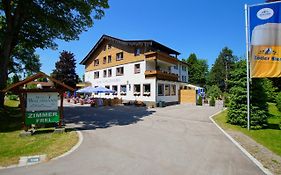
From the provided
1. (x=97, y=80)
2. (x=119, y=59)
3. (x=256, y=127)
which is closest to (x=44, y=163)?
(x=256, y=127)

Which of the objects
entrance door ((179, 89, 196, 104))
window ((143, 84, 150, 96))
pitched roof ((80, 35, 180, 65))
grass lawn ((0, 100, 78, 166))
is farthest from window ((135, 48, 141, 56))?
grass lawn ((0, 100, 78, 166))

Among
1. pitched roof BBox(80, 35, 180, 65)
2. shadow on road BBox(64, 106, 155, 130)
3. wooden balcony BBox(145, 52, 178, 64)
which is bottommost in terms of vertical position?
shadow on road BBox(64, 106, 155, 130)

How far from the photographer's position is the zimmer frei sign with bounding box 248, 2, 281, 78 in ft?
40.8

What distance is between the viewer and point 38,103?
11.8m

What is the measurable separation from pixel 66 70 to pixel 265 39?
164ft

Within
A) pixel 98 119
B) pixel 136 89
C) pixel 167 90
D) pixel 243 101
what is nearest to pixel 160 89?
pixel 167 90

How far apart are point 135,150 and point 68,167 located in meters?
2.69

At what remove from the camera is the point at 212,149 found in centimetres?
853

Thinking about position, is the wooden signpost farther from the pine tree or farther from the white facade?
the pine tree

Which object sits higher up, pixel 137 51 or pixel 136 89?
pixel 137 51

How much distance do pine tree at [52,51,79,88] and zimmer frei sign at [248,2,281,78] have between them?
48156 mm

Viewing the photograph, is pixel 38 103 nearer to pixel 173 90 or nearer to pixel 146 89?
pixel 146 89

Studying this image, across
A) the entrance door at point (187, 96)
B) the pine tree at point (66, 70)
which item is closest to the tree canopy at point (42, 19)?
the entrance door at point (187, 96)

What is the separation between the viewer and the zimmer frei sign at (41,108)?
1145cm
